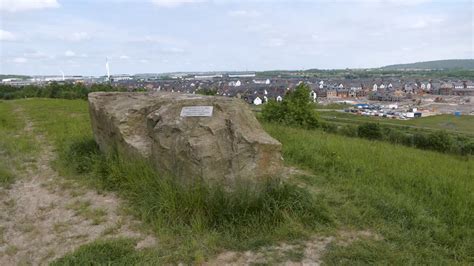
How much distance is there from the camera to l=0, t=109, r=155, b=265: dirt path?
13.1 feet

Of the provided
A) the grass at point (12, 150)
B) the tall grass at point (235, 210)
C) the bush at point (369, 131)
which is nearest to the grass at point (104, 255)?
the tall grass at point (235, 210)

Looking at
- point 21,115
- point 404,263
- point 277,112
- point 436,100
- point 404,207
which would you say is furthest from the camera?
point 436,100

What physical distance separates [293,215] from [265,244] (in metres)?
0.61

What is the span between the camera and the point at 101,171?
20.5 feet

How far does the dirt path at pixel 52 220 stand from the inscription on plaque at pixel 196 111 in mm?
1575

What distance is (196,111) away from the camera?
540cm

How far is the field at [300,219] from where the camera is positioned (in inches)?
148

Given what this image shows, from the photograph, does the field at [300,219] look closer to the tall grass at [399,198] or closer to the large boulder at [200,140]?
the tall grass at [399,198]

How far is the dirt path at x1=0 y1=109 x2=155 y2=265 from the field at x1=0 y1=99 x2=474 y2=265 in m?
0.18

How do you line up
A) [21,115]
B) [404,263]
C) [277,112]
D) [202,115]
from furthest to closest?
[277,112] < [21,115] < [202,115] < [404,263]

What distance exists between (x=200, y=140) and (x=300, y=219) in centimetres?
161

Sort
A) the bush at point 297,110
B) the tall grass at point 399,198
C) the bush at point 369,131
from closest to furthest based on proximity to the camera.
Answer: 1. the tall grass at point 399,198
2. the bush at point 369,131
3. the bush at point 297,110

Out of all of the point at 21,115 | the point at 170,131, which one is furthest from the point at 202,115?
the point at 21,115

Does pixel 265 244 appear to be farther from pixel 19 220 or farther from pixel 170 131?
pixel 19 220
